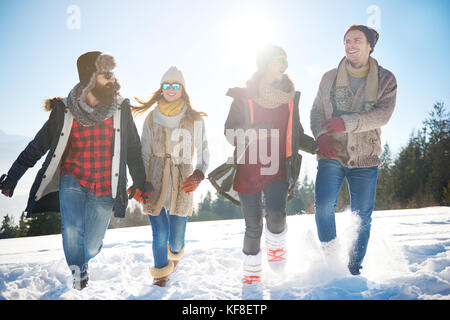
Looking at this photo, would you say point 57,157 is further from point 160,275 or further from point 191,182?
point 160,275

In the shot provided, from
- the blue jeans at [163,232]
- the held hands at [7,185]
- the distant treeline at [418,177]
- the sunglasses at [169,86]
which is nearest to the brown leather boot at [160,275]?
the blue jeans at [163,232]

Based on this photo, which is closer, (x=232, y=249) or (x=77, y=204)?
(x=77, y=204)

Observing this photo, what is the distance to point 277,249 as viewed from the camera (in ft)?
10.6

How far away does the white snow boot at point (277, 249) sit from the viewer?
3.19 meters

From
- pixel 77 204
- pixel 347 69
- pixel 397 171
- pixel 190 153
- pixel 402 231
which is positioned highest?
pixel 347 69

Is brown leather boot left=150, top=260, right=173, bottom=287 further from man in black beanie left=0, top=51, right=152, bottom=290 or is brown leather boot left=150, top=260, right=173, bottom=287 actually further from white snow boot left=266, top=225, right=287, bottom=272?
white snow boot left=266, top=225, right=287, bottom=272

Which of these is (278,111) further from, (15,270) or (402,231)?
(402,231)

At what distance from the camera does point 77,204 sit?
2.98 meters

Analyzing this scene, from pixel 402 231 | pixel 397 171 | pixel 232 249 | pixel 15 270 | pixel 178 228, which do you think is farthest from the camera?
pixel 397 171

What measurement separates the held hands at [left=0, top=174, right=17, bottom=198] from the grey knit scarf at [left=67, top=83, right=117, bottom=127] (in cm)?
85

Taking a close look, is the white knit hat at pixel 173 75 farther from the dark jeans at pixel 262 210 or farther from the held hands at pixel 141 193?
the dark jeans at pixel 262 210

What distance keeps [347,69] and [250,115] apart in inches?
47.5

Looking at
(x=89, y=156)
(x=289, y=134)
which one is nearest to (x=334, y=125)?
(x=289, y=134)
